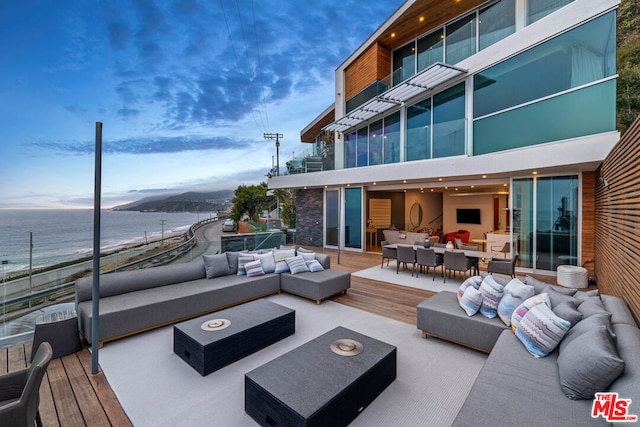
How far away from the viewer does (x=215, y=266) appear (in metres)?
5.27

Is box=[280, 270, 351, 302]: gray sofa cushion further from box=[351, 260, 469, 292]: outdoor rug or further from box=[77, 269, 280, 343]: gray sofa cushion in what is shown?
box=[351, 260, 469, 292]: outdoor rug

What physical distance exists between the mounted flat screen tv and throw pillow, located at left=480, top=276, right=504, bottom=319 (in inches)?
442

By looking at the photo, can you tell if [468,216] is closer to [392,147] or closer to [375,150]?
[392,147]

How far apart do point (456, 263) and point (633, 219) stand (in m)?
3.63

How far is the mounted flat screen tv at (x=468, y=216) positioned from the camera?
13.3 meters

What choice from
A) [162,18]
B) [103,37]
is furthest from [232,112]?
[103,37]

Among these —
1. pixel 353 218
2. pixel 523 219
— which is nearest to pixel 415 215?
pixel 353 218

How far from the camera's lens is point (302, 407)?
194 centimetres

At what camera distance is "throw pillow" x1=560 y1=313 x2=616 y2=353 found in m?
2.17

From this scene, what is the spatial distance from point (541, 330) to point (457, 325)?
40.1 inches

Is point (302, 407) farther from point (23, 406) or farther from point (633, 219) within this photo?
point (633, 219)

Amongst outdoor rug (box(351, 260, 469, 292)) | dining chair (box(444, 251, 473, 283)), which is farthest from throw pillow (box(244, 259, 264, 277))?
dining chair (box(444, 251, 473, 283))

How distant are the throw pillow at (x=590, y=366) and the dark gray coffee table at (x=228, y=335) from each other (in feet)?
9.35

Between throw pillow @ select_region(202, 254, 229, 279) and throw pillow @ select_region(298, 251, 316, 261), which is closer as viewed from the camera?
throw pillow @ select_region(202, 254, 229, 279)
